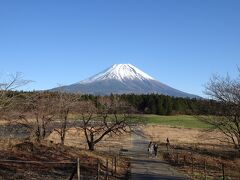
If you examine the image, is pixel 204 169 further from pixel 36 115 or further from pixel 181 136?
pixel 181 136

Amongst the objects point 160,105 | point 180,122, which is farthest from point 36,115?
point 160,105

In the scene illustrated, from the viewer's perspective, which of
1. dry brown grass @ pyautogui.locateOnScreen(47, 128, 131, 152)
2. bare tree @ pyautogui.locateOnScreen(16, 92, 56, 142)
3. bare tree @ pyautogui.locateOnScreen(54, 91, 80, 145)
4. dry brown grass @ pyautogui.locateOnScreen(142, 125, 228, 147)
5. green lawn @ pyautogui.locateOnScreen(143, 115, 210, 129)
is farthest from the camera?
green lawn @ pyautogui.locateOnScreen(143, 115, 210, 129)

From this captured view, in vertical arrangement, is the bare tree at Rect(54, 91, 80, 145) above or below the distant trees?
below

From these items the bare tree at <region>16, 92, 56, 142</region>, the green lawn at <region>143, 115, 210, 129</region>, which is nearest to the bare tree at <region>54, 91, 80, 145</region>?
the bare tree at <region>16, 92, 56, 142</region>

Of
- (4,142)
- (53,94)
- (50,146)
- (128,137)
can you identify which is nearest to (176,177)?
(50,146)

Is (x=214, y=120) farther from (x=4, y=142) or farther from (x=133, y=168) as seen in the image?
(x=4, y=142)

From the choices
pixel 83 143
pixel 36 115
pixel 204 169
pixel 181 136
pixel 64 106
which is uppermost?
pixel 64 106

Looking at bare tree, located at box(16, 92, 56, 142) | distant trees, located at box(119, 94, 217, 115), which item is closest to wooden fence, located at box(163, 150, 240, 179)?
bare tree, located at box(16, 92, 56, 142)

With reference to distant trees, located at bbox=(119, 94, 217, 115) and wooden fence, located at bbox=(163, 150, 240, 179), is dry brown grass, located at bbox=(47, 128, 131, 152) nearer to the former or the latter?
wooden fence, located at bbox=(163, 150, 240, 179)

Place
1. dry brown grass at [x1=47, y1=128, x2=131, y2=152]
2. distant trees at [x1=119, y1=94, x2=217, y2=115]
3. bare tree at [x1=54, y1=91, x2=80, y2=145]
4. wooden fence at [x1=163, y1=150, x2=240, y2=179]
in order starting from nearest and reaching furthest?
wooden fence at [x1=163, y1=150, x2=240, y2=179] → bare tree at [x1=54, y1=91, x2=80, y2=145] → dry brown grass at [x1=47, y1=128, x2=131, y2=152] → distant trees at [x1=119, y1=94, x2=217, y2=115]

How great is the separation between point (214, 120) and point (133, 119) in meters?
6.65

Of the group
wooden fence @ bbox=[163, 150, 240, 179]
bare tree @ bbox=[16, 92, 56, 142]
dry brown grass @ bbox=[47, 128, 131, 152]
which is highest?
bare tree @ bbox=[16, 92, 56, 142]

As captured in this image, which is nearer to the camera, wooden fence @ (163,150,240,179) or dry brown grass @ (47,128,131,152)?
wooden fence @ (163,150,240,179)

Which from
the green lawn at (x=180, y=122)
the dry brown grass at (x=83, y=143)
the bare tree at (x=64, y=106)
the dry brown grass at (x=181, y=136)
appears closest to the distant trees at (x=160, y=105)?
the green lawn at (x=180, y=122)
